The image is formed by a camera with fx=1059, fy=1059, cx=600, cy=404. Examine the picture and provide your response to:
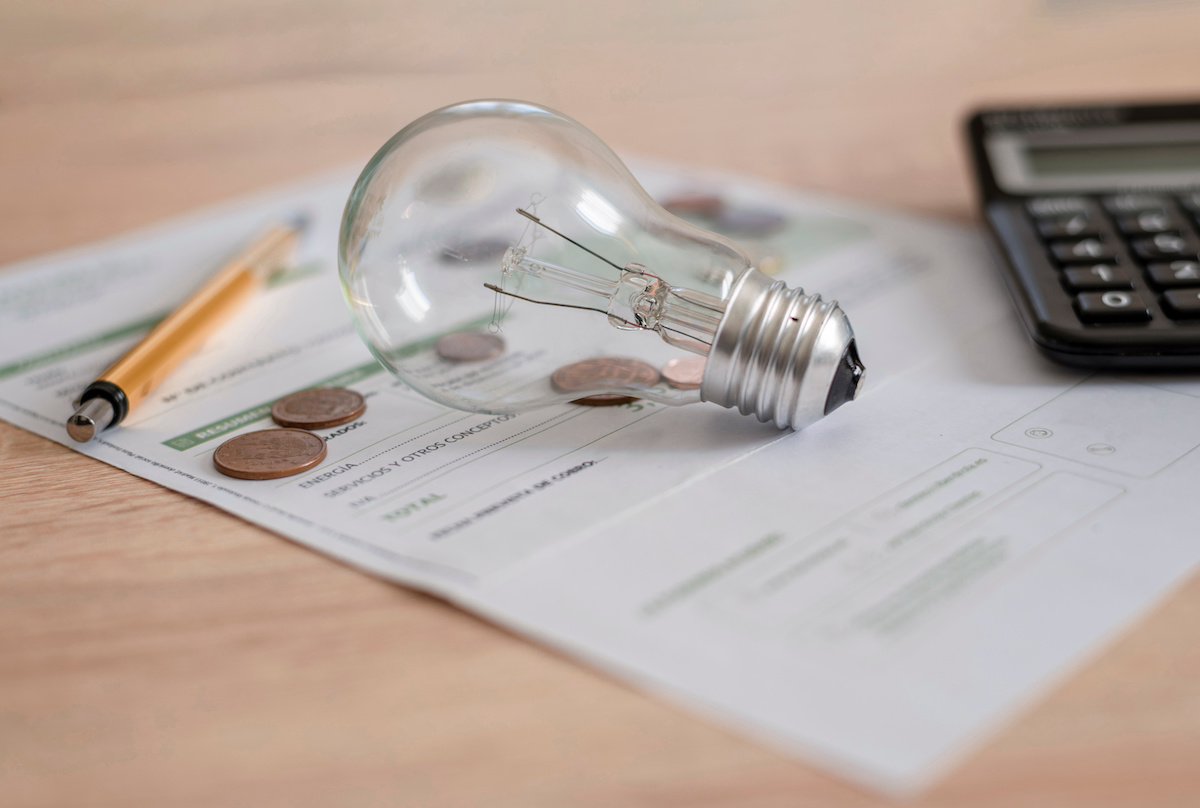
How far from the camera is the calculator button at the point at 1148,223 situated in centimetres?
50

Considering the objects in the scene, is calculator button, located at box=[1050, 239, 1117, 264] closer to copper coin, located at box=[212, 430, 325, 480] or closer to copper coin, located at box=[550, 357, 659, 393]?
copper coin, located at box=[550, 357, 659, 393]

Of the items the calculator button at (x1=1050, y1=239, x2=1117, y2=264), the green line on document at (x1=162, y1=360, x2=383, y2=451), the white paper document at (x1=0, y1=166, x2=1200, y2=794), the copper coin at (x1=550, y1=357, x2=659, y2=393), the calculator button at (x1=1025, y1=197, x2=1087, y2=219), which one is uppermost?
the green line on document at (x1=162, y1=360, x2=383, y2=451)

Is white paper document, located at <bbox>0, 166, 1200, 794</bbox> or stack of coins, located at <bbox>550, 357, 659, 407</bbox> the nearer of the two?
white paper document, located at <bbox>0, 166, 1200, 794</bbox>

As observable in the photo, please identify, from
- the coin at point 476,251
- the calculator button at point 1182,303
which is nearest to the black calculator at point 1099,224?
the calculator button at point 1182,303

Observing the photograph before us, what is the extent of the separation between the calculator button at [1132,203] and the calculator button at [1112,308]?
0.10 metres

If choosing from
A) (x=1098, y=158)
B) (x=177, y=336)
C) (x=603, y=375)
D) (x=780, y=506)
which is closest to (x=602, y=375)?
(x=603, y=375)

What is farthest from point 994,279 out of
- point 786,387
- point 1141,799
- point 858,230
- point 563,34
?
point 563,34

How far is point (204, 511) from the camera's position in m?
0.37

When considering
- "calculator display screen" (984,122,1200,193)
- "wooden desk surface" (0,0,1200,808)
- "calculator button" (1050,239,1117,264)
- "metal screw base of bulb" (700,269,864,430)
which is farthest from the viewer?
"calculator display screen" (984,122,1200,193)

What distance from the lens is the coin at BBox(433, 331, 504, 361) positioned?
448 mm

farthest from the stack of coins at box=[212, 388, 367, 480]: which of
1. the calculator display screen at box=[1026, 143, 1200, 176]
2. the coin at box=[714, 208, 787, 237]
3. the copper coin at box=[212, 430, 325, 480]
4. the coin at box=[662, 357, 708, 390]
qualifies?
the calculator display screen at box=[1026, 143, 1200, 176]

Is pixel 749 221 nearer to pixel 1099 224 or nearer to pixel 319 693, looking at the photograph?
pixel 1099 224

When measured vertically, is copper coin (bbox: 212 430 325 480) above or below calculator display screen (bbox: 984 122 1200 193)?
below

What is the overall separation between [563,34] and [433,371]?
0.79 meters
